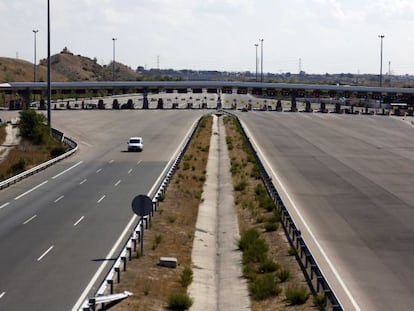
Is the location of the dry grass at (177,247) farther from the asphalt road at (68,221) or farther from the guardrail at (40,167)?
the guardrail at (40,167)

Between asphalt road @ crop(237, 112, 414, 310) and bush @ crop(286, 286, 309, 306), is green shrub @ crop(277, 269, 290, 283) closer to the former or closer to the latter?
asphalt road @ crop(237, 112, 414, 310)

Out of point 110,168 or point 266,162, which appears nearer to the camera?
point 110,168

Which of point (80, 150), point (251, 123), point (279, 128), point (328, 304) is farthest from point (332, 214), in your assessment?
point (251, 123)

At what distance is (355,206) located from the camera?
34.5m

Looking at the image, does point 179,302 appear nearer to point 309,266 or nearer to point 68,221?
point 309,266

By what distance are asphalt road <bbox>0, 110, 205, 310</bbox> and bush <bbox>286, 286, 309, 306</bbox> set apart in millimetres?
4576

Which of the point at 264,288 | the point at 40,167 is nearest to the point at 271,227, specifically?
the point at 264,288

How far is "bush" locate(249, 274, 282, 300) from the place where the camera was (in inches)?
761

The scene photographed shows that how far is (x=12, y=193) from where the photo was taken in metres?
37.0

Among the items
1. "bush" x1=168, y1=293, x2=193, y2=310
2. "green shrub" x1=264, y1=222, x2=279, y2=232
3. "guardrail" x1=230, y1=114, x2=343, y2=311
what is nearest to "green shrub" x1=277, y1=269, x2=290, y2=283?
"guardrail" x1=230, y1=114, x2=343, y2=311

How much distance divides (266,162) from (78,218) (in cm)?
2448

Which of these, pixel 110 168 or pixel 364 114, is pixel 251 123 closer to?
pixel 364 114

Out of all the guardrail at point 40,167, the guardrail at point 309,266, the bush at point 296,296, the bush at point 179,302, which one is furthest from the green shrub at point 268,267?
the guardrail at point 40,167

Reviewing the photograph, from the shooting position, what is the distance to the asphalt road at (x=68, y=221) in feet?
63.7
